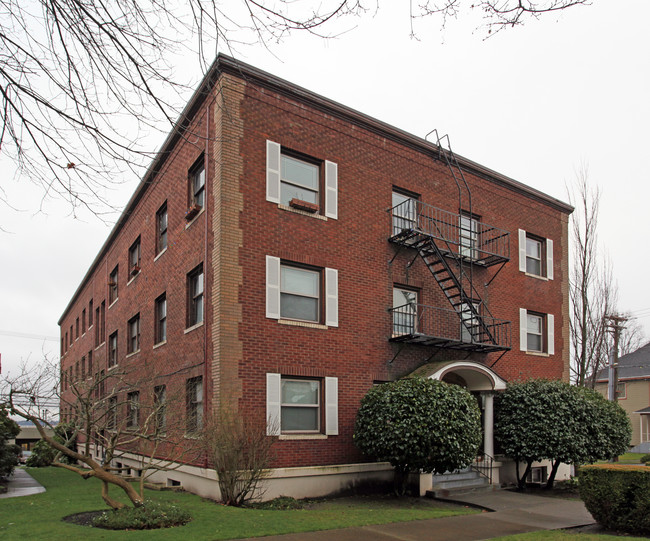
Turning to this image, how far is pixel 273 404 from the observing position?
14.3 meters

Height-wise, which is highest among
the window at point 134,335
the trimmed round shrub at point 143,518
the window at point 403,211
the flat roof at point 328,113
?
the flat roof at point 328,113

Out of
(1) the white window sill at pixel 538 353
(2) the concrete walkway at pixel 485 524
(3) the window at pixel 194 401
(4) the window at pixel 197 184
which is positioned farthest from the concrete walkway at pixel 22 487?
(1) the white window sill at pixel 538 353

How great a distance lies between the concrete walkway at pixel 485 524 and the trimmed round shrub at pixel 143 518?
5.69 ft

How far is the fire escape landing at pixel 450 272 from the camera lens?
56.6 ft

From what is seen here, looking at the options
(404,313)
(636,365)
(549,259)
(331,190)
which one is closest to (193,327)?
(331,190)

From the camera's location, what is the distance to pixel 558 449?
1633 cm

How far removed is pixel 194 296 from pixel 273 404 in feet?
13.3

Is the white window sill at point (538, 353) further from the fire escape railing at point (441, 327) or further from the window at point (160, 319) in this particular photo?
the window at point (160, 319)

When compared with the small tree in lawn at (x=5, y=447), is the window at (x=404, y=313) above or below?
above

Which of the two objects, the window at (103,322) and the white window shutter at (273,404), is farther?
the window at (103,322)

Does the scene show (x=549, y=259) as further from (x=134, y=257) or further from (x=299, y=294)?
(x=134, y=257)

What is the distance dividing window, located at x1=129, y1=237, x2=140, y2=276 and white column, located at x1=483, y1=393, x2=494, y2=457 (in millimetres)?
12672

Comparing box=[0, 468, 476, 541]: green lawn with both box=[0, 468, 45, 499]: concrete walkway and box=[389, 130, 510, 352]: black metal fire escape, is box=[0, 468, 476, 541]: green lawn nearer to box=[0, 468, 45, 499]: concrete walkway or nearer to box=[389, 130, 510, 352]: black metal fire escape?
box=[0, 468, 45, 499]: concrete walkway

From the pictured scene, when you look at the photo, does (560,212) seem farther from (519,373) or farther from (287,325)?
(287,325)
